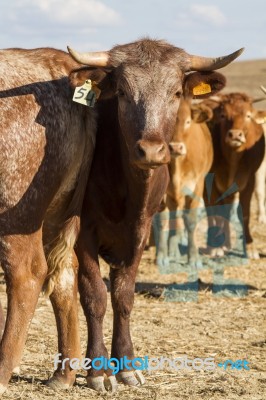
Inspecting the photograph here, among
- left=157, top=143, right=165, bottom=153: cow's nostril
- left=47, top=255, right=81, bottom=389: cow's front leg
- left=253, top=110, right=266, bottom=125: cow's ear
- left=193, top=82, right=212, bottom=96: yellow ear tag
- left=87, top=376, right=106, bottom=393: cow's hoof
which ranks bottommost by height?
left=87, top=376, right=106, bottom=393: cow's hoof

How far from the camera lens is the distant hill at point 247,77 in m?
45.5

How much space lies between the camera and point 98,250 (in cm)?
608

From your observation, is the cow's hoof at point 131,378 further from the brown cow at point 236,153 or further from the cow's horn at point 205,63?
the brown cow at point 236,153

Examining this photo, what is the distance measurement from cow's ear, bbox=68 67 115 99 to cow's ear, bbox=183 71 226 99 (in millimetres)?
524

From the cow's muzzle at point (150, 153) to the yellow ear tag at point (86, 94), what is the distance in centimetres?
58

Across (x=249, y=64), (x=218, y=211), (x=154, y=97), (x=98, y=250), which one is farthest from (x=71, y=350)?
(x=249, y=64)

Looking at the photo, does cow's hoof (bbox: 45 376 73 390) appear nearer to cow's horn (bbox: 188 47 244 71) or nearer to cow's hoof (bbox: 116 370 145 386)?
cow's hoof (bbox: 116 370 145 386)

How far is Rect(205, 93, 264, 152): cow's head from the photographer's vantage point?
12.6 metres

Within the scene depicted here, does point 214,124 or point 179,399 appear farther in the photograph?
point 214,124

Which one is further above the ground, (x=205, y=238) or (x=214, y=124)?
(x=214, y=124)

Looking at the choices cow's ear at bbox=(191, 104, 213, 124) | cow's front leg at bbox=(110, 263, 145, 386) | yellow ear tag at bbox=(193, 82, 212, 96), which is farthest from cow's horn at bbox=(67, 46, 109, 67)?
cow's ear at bbox=(191, 104, 213, 124)

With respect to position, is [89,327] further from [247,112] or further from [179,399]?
[247,112]

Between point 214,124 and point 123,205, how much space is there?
789 cm

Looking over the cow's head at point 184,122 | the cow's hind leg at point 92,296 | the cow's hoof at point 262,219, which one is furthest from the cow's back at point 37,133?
the cow's hoof at point 262,219
